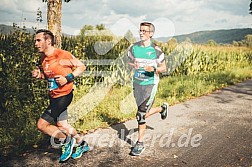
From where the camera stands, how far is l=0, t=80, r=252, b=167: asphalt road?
3.94m

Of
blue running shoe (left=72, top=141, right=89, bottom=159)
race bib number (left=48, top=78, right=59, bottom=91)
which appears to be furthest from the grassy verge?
race bib number (left=48, top=78, right=59, bottom=91)

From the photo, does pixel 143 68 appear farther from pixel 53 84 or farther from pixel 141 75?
pixel 53 84

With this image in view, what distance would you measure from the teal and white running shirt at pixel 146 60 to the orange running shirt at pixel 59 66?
1017 millimetres

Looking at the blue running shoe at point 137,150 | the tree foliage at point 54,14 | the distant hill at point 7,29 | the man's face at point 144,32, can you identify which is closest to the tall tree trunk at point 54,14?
the tree foliage at point 54,14

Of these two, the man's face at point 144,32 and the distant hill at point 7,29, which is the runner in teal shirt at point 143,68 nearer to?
the man's face at point 144,32

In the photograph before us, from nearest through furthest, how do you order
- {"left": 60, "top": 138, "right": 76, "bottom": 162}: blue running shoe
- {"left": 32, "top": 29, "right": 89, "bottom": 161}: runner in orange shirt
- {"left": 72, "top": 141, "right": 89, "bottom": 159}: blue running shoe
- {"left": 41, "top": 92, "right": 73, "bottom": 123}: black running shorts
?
{"left": 32, "top": 29, "right": 89, "bottom": 161}: runner in orange shirt < {"left": 41, "top": 92, "right": 73, "bottom": 123}: black running shorts < {"left": 60, "top": 138, "right": 76, "bottom": 162}: blue running shoe < {"left": 72, "top": 141, "right": 89, "bottom": 159}: blue running shoe

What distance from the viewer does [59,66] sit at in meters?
3.65

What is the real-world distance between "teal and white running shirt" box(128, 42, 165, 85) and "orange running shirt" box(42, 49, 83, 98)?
1017mm

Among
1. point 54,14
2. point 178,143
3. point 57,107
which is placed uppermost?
point 54,14

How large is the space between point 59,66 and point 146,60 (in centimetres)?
135

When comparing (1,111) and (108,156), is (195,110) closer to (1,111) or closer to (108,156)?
(108,156)

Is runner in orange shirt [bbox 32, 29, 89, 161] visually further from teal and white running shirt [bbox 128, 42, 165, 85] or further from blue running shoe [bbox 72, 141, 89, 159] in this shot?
teal and white running shirt [bbox 128, 42, 165, 85]

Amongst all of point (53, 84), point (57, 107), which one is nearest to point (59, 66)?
point (53, 84)

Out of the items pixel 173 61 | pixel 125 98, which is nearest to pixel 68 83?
pixel 125 98
